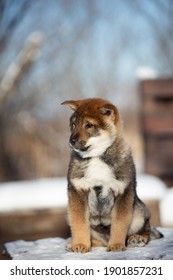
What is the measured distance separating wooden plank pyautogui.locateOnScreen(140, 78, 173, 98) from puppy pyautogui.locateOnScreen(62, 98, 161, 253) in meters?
1.98

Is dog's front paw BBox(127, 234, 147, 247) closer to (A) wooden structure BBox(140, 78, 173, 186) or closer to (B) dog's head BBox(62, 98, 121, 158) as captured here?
(B) dog's head BBox(62, 98, 121, 158)

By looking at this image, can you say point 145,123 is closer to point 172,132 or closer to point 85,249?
point 172,132

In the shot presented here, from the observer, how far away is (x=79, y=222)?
2.11 metres

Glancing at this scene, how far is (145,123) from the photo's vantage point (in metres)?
4.18

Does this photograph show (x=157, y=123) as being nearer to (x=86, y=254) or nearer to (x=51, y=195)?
(x=51, y=195)

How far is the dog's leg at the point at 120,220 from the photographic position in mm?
2090

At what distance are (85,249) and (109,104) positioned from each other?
22.3 inches

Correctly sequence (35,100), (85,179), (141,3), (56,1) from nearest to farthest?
(85,179), (141,3), (56,1), (35,100)

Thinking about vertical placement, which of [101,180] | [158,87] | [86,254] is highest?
[158,87]

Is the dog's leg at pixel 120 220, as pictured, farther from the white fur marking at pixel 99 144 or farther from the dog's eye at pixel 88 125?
the dog's eye at pixel 88 125

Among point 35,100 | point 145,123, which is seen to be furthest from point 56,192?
point 35,100

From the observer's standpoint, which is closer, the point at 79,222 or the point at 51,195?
the point at 79,222

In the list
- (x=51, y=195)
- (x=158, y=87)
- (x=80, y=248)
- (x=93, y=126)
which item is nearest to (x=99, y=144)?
(x=93, y=126)

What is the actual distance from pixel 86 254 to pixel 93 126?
49 cm
